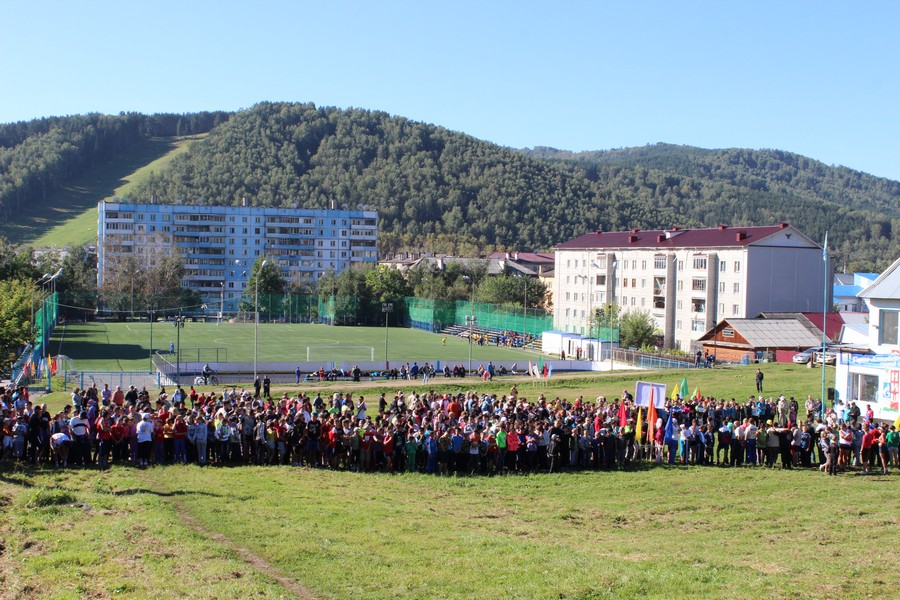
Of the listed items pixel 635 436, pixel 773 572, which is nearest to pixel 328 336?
pixel 635 436

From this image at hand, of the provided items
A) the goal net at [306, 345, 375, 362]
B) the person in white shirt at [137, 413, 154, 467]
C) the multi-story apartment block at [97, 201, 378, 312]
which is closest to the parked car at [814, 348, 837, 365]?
the goal net at [306, 345, 375, 362]

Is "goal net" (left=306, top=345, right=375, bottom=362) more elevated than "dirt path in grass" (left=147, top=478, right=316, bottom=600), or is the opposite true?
"dirt path in grass" (left=147, top=478, right=316, bottom=600)

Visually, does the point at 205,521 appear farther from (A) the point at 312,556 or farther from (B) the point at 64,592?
(B) the point at 64,592

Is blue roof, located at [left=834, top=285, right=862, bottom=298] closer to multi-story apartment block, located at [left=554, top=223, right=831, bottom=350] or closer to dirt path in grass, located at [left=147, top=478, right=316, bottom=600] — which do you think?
multi-story apartment block, located at [left=554, top=223, right=831, bottom=350]

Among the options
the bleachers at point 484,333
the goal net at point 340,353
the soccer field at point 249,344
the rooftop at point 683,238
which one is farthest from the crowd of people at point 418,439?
the rooftop at point 683,238

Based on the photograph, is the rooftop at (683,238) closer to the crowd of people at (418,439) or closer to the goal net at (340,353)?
the goal net at (340,353)

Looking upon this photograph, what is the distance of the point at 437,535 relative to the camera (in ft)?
45.6

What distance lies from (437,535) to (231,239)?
133932 mm

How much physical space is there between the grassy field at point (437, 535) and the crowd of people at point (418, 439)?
3.25 ft

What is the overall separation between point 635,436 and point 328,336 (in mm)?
61720

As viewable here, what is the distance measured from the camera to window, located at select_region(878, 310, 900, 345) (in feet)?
95.9

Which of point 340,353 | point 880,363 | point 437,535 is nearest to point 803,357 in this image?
point 880,363

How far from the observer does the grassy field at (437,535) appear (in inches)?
432

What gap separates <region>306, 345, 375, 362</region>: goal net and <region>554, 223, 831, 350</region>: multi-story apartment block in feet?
57.5
